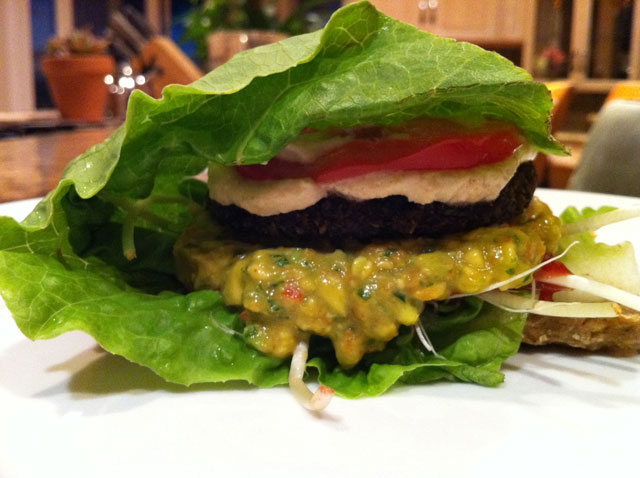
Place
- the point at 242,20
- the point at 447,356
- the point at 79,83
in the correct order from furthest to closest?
the point at 79,83 < the point at 242,20 < the point at 447,356

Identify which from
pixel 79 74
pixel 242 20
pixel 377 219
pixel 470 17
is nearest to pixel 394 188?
pixel 377 219

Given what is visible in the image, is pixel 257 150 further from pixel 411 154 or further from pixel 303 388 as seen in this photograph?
pixel 303 388

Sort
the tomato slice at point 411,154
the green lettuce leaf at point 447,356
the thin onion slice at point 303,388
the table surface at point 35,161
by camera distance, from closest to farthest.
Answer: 1. the thin onion slice at point 303,388
2. the green lettuce leaf at point 447,356
3. the tomato slice at point 411,154
4. the table surface at point 35,161

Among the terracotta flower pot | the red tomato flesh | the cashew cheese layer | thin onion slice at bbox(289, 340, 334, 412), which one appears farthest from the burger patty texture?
the terracotta flower pot

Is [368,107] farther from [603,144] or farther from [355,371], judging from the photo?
[603,144]

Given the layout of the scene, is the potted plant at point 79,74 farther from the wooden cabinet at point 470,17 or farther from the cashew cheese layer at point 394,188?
the cashew cheese layer at point 394,188

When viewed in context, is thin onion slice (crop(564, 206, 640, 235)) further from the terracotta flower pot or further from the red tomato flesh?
the terracotta flower pot

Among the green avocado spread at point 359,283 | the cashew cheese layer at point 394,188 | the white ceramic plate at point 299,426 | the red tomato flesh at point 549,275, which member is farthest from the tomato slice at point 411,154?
the white ceramic plate at point 299,426

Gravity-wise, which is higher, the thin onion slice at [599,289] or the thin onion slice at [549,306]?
the thin onion slice at [599,289]
